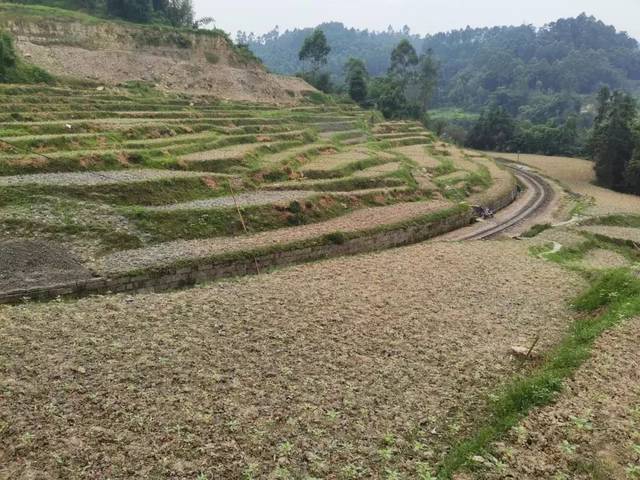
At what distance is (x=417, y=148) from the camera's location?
171 ft

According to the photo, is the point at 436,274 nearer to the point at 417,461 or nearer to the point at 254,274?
the point at 254,274

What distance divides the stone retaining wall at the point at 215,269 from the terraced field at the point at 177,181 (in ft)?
1.37

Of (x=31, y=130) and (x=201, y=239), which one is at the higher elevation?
(x=31, y=130)

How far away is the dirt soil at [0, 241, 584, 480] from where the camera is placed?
30.9ft

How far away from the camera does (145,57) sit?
54.4 metres

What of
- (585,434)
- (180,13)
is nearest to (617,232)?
(585,434)

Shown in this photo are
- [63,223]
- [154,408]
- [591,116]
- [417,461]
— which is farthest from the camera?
[591,116]

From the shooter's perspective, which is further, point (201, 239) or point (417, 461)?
point (201, 239)

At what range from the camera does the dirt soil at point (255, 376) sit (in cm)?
943

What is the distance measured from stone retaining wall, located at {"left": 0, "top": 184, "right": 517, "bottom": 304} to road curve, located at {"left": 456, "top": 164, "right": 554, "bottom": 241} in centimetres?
443

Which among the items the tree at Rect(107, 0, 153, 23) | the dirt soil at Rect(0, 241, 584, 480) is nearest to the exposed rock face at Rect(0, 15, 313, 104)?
the tree at Rect(107, 0, 153, 23)

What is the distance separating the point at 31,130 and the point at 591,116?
127196 millimetres

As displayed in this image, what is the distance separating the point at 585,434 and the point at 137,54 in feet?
179

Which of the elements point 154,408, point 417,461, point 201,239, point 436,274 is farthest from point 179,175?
point 417,461
